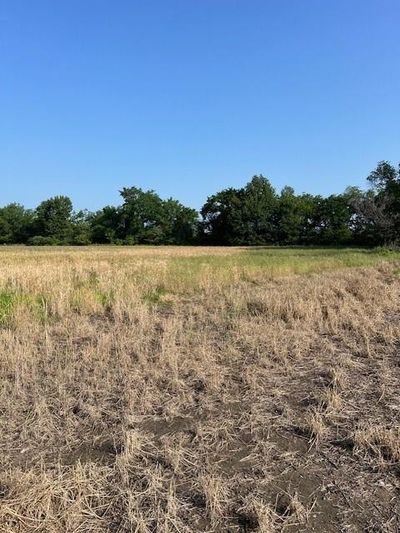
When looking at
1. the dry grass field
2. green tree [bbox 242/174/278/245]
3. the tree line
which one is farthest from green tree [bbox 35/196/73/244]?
the dry grass field

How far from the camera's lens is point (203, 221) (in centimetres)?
9556

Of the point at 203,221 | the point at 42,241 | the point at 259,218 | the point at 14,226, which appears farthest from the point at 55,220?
the point at 259,218

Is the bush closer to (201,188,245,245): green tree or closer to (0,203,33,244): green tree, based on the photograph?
(0,203,33,244): green tree

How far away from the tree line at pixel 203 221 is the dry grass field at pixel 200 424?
240 feet

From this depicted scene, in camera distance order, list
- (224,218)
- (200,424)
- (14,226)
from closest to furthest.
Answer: (200,424)
(224,218)
(14,226)

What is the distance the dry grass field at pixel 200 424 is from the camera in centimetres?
289

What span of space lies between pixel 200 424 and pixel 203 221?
92060 millimetres

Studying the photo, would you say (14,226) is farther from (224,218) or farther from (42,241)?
(224,218)

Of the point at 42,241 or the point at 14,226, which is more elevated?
the point at 14,226

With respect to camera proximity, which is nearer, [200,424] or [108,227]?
[200,424]

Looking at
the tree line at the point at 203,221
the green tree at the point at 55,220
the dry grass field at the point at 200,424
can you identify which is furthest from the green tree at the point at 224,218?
the dry grass field at the point at 200,424

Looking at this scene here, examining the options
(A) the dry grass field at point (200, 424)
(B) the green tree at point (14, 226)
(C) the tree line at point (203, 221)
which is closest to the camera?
(A) the dry grass field at point (200, 424)

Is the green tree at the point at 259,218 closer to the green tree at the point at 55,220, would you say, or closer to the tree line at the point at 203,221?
the tree line at the point at 203,221

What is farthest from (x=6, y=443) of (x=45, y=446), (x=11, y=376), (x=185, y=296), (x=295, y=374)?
(x=185, y=296)
